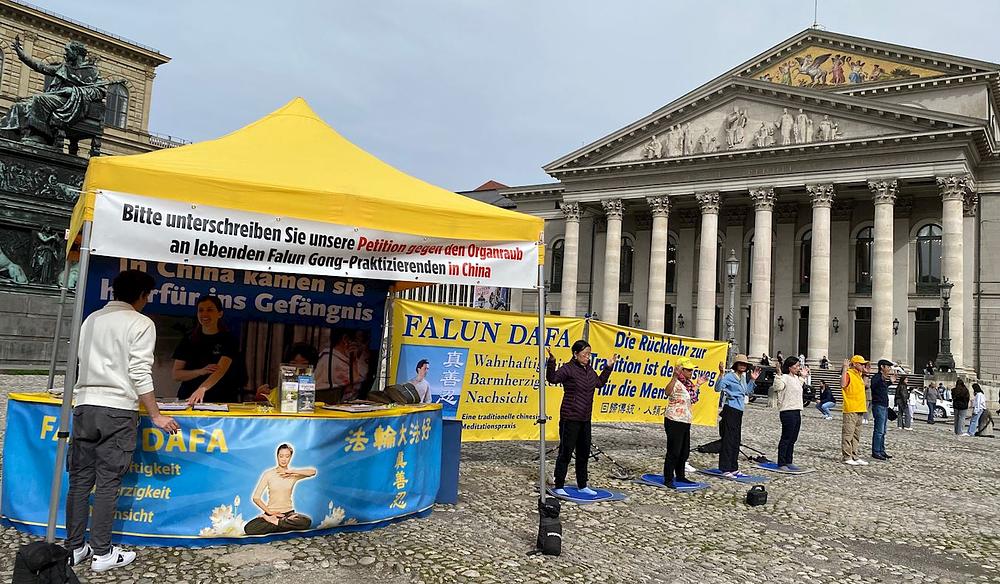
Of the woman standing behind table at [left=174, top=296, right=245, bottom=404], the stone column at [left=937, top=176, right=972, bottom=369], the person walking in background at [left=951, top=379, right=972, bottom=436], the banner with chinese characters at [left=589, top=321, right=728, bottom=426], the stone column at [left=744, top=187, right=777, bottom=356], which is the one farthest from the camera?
the stone column at [left=744, top=187, right=777, bottom=356]

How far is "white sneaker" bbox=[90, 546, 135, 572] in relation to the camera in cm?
487

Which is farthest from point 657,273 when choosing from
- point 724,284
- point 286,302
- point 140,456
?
point 140,456

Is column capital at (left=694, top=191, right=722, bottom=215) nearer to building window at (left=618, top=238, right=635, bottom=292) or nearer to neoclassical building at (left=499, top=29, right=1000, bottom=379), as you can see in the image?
neoclassical building at (left=499, top=29, right=1000, bottom=379)

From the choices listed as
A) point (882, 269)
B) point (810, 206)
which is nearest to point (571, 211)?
point (810, 206)

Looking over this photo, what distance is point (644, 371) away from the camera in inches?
448

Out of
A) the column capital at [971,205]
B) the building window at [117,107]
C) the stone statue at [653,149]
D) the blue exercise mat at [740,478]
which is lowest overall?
the blue exercise mat at [740,478]

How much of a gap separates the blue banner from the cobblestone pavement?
2552mm

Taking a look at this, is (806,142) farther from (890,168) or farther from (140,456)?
(140,456)

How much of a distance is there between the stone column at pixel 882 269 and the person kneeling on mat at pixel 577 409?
1319 inches

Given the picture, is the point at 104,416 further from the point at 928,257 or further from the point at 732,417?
the point at 928,257

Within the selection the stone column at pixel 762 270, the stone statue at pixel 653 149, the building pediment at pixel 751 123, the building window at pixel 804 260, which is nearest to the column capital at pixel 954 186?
the building pediment at pixel 751 123

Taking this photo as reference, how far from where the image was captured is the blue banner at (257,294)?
7641 mm

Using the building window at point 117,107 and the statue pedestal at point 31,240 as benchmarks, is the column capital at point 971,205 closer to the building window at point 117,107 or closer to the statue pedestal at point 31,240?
the statue pedestal at point 31,240

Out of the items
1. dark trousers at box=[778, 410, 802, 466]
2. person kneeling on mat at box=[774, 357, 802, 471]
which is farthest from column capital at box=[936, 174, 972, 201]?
dark trousers at box=[778, 410, 802, 466]
